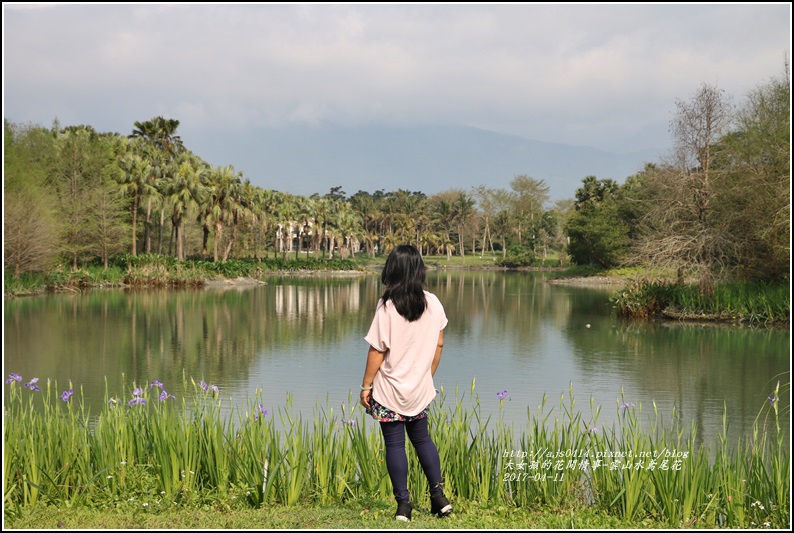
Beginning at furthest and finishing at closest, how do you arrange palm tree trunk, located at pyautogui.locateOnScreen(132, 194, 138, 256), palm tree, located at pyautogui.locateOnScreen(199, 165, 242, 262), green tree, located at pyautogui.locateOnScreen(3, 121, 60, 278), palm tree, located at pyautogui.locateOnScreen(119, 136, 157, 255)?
palm tree, located at pyautogui.locateOnScreen(199, 165, 242, 262) < palm tree, located at pyautogui.locateOnScreen(119, 136, 157, 255) < palm tree trunk, located at pyautogui.locateOnScreen(132, 194, 138, 256) < green tree, located at pyautogui.locateOnScreen(3, 121, 60, 278)

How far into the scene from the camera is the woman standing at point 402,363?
16.1 feet

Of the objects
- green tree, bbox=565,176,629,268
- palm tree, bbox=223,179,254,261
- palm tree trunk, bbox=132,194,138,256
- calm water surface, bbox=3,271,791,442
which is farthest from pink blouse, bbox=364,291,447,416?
green tree, bbox=565,176,629,268

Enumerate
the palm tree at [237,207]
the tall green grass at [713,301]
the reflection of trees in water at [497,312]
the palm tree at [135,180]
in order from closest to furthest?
the reflection of trees in water at [497,312], the tall green grass at [713,301], the palm tree at [135,180], the palm tree at [237,207]

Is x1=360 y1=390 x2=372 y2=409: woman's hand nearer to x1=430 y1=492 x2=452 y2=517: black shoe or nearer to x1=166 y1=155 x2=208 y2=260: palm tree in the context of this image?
x1=430 y1=492 x2=452 y2=517: black shoe

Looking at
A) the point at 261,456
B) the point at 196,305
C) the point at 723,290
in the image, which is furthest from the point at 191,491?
the point at 196,305

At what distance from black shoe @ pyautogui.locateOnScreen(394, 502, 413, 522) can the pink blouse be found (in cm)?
62

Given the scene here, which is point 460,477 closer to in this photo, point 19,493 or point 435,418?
point 435,418

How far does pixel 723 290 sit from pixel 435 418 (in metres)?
22.0

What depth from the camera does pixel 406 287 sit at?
4.91m

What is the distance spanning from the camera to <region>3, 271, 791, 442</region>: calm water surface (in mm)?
12906

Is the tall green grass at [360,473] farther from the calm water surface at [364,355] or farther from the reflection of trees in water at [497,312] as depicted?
the reflection of trees in water at [497,312]

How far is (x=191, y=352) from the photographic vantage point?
18172 mm

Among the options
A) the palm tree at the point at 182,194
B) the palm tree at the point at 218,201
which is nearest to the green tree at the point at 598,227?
the palm tree at the point at 218,201

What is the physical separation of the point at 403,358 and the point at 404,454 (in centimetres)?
64
